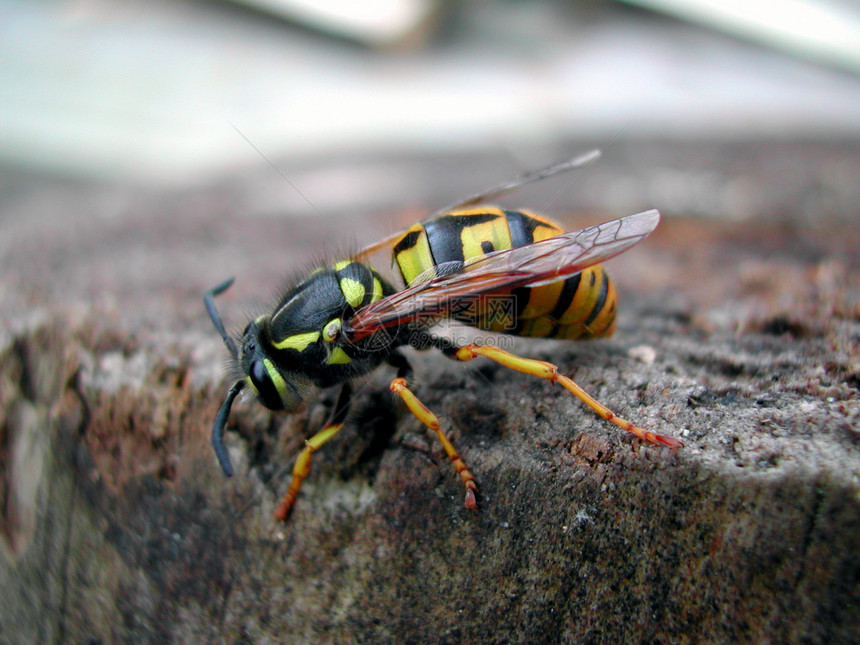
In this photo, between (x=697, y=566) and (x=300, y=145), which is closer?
(x=697, y=566)

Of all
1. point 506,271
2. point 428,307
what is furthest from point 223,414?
point 506,271

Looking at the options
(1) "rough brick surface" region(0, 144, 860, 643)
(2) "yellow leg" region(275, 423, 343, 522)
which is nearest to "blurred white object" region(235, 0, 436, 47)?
(1) "rough brick surface" region(0, 144, 860, 643)

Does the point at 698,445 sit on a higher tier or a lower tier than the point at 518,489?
higher

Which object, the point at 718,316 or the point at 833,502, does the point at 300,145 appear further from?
the point at 833,502

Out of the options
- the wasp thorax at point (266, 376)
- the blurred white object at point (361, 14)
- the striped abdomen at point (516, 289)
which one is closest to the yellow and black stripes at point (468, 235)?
the striped abdomen at point (516, 289)

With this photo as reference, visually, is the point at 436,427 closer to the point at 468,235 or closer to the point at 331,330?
the point at 331,330

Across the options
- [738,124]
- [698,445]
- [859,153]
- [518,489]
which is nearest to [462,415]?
[518,489]
